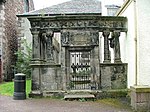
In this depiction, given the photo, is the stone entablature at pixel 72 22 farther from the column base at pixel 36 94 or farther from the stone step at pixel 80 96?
the stone step at pixel 80 96

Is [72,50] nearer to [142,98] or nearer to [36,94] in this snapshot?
[36,94]

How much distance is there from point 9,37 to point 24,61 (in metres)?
3.92

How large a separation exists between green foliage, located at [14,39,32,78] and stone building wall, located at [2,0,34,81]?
4.05 feet

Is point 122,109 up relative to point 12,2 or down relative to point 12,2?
down

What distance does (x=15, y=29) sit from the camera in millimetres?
27578

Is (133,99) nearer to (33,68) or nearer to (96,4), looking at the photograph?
(33,68)

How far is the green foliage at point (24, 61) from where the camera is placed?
71.7 ft

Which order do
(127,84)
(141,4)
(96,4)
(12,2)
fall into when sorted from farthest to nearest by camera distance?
(96,4)
(12,2)
(127,84)
(141,4)

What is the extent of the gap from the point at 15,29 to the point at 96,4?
25.4ft

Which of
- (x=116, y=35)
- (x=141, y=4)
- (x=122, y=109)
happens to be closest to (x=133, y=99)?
(x=122, y=109)

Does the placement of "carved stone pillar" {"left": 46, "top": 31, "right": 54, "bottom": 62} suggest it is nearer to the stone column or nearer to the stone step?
the stone column

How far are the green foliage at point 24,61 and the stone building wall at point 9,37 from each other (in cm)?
124

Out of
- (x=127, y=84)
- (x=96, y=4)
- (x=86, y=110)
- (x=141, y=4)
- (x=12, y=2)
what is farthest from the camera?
(x=96, y=4)

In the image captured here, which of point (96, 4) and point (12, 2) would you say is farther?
point (96, 4)
